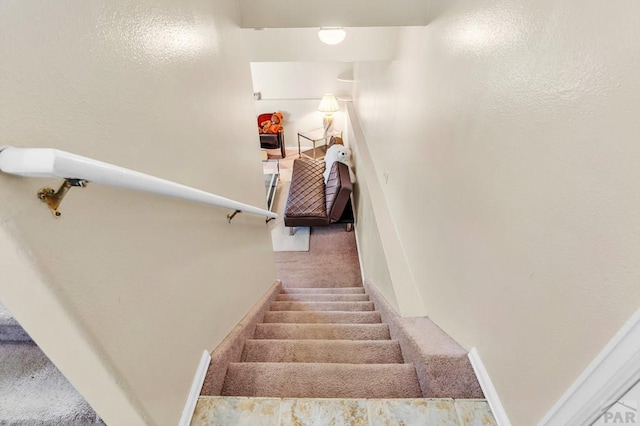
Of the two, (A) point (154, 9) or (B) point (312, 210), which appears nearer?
(A) point (154, 9)

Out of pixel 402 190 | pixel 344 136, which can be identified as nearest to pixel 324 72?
pixel 344 136

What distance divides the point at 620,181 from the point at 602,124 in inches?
4.3

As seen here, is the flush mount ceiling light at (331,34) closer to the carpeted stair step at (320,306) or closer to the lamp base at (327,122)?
the carpeted stair step at (320,306)

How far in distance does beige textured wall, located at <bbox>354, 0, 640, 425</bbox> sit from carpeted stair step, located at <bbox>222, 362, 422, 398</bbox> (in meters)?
0.31

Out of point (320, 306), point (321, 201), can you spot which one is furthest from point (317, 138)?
point (320, 306)

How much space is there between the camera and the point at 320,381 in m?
1.18

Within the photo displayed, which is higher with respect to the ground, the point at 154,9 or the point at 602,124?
the point at 154,9

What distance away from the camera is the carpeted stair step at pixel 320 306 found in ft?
7.89

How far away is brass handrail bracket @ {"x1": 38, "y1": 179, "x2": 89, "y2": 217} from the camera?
1.65 ft

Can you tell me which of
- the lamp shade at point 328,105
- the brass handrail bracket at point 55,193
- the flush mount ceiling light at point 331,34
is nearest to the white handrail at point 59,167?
the brass handrail bracket at point 55,193

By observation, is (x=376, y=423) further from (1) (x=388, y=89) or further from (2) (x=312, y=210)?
(2) (x=312, y=210)

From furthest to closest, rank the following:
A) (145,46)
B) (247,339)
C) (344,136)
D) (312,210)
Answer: (344,136), (312,210), (247,339), (145,46)

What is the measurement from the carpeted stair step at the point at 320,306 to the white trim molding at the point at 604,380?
6.00ft

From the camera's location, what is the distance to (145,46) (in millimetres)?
776
